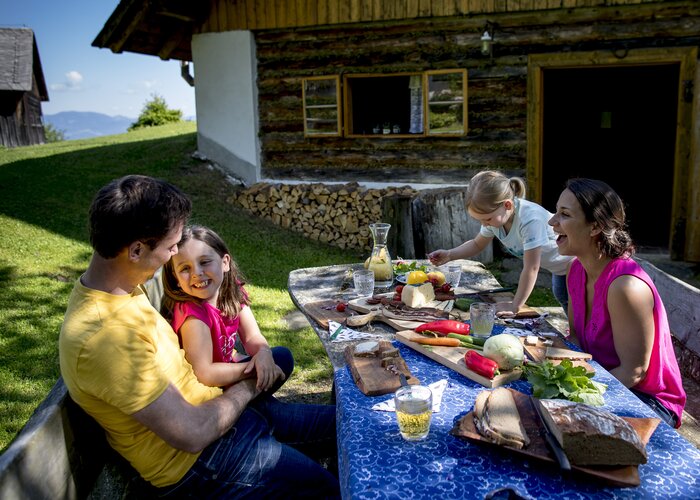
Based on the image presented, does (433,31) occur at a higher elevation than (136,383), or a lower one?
higher

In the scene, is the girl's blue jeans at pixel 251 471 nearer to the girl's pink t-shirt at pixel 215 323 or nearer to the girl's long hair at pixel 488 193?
the girl's pink t-shirt at pixel 215 323

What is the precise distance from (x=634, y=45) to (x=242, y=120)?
6.14 m

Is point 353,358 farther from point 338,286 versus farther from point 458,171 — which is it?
point 458,171

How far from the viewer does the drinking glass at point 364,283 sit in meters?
3.12

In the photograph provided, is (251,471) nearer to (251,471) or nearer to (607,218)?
(251,471)

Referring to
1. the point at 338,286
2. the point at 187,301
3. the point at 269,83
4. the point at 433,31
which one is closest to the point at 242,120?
the point at 269,83

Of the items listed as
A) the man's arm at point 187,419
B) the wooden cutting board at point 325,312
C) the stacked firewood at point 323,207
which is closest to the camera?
the man's arm at point 187,419

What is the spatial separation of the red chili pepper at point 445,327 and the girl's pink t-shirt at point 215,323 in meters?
0.86

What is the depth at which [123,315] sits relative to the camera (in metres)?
1.86

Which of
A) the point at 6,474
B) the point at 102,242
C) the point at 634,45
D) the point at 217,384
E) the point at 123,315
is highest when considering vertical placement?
the point at 634,45

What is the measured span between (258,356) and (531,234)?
5.94 ft

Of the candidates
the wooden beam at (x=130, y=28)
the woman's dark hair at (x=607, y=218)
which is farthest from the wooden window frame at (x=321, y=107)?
the woman's dark hair at (x=607, y=218)

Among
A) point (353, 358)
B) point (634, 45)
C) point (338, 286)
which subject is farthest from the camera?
point (634, 45)

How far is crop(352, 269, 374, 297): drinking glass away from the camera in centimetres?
312
